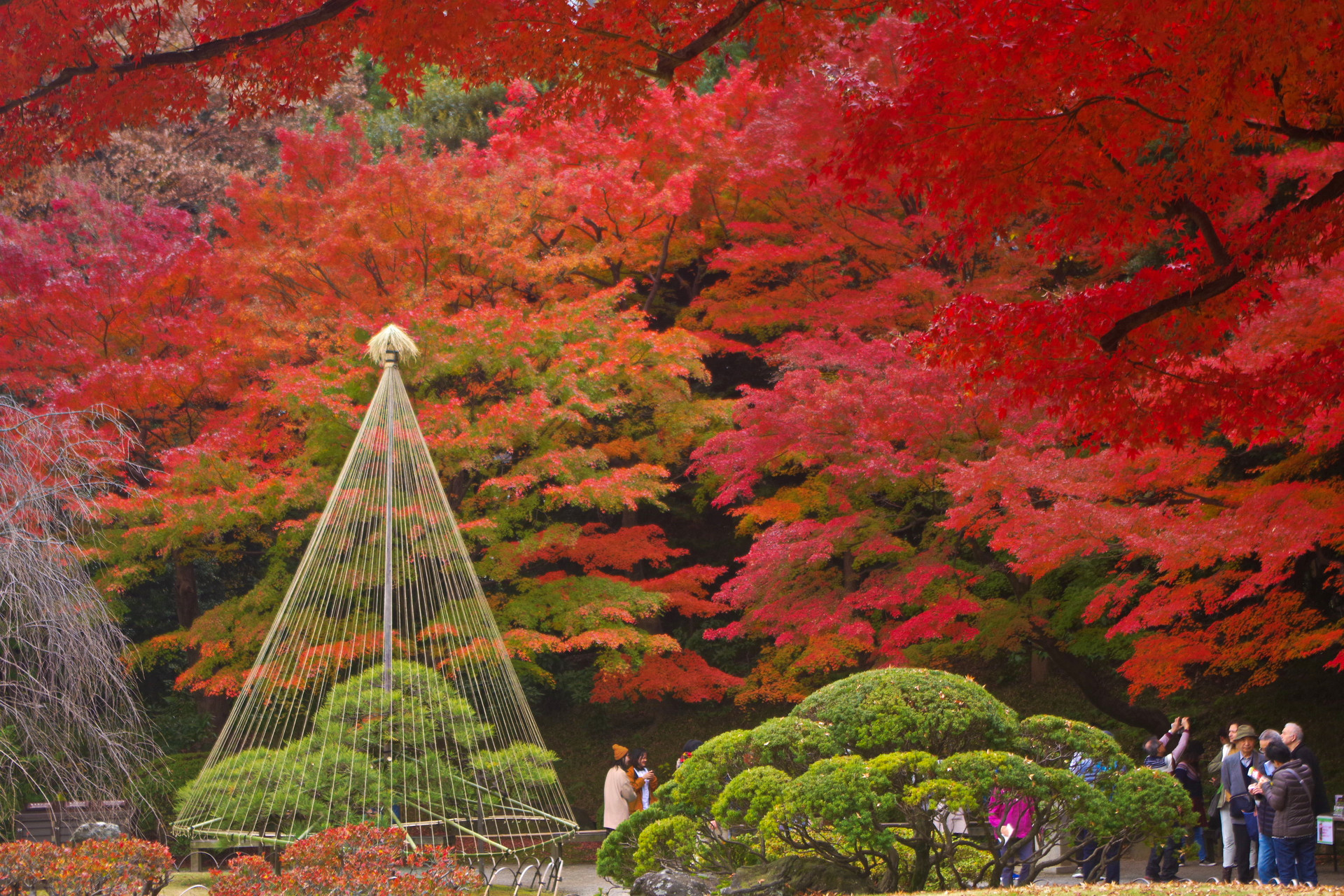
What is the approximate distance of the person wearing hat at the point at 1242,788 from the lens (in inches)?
261

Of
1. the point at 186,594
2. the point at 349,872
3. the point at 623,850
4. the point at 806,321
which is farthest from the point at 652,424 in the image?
the point at 349,872

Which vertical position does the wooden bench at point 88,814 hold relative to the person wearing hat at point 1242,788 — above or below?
below

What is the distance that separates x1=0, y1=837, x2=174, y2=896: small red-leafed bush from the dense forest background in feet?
15.9

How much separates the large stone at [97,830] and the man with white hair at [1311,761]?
23.3 feet

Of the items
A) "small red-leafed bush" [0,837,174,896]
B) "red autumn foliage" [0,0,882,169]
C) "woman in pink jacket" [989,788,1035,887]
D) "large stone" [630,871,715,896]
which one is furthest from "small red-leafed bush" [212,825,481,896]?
"red autumn foliage" [0,0,882,169]

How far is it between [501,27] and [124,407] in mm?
8575

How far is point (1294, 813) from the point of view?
19.4ft

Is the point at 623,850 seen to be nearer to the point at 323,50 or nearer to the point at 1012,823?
the point at 1012,823

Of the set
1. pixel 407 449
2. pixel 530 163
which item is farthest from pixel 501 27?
pixel 530 163

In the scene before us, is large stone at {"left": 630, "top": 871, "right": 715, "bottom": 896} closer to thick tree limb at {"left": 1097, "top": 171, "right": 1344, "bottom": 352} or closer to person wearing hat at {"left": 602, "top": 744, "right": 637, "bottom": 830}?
person wearing hat at {"left": 602, "top": 744, "right": 637, "bottom": 830}

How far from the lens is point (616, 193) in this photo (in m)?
12.8

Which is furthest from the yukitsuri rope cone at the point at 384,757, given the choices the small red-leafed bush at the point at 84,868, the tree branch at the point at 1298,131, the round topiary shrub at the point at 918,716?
the tree branch at the point at 1298,131

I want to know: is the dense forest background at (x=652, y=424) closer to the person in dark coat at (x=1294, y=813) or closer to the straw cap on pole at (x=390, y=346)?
the person in dark coat at (x=1294, y=813)

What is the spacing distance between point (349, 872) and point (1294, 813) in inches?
196
